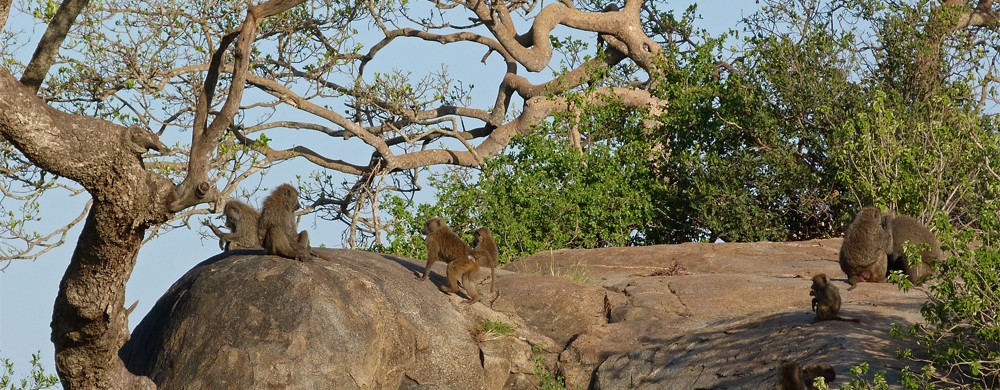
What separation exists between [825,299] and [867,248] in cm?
200

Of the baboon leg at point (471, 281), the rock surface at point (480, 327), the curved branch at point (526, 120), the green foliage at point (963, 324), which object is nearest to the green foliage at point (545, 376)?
the rock surface at point (480, 327)

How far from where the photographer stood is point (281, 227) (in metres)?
12.6

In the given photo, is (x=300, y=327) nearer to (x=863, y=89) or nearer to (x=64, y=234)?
(x=64, y=234)

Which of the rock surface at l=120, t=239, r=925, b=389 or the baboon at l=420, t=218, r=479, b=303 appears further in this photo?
the baboon at l=420, t=218, r=479, b=303

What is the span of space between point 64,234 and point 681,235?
10.1 m

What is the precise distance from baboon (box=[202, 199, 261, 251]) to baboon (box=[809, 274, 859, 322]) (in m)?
6.65

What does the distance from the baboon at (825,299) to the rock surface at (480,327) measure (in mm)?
105

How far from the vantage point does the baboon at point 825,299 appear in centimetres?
1155

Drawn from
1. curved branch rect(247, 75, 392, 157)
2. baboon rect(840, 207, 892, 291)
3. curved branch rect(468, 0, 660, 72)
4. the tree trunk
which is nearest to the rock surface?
baboon rect(840, 207, 892, 291)

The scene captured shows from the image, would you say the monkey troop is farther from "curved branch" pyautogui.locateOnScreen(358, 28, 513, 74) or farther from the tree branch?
"curved branch" pyautogui.locateOnScreen(358, 28, 513, 74)

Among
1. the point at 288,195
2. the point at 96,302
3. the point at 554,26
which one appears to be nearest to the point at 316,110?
the point at 554,26

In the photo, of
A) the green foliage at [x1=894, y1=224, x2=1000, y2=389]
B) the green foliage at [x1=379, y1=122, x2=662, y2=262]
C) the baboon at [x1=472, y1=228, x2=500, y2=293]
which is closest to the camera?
the green foliage at [x1=894, y1=224, x2=1000, y2=389]

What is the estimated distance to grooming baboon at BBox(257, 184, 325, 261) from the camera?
12547 millimetres

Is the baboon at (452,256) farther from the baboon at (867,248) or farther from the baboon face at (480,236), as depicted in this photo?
the baboon at (867,248)
